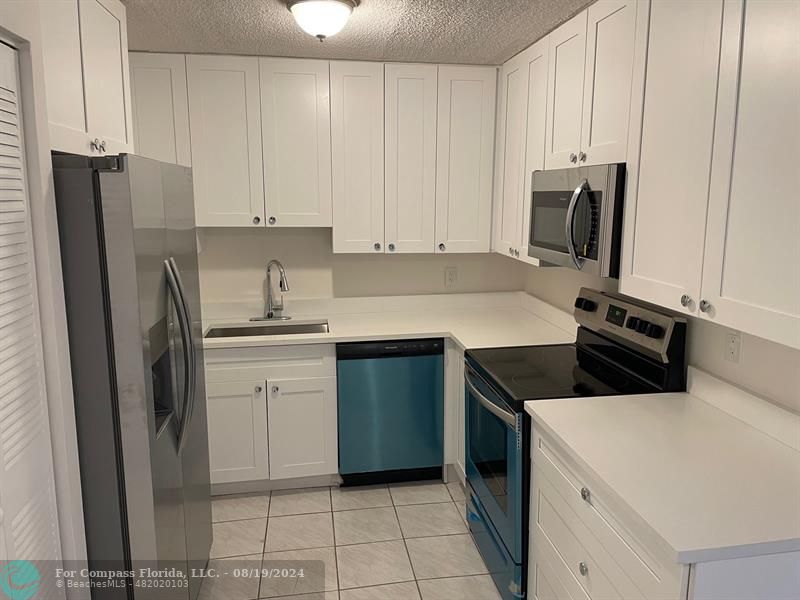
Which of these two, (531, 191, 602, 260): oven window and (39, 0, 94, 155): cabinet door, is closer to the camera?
(39, 0, 94, 155): cabinet door

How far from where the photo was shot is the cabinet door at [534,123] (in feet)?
8.42

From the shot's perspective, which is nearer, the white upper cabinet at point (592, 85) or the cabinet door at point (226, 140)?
the white upper cabinet at point (592, 85)

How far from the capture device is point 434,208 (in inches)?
128

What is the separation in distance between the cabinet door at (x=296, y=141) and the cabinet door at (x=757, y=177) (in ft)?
6.78

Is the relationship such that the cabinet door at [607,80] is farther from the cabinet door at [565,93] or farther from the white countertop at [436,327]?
the white countertop at [436,327]

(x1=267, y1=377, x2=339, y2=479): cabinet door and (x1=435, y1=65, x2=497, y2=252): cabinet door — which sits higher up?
(x1=435, y1=65, x2=497, y2=252): cabinet door

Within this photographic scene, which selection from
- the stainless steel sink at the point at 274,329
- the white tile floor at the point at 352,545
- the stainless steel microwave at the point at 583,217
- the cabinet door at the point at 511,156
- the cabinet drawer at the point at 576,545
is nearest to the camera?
the cabinet drawer at the point at 576,545

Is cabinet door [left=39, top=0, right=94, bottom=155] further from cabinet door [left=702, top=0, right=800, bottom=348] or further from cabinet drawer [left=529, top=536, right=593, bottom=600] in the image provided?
cabinet drawer [left=529, top=536, right=593, bottom=600]

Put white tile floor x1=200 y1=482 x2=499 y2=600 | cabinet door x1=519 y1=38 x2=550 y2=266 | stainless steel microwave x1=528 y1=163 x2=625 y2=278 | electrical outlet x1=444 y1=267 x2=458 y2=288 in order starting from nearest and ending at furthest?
stainless steel microwave x1=528 y1=163 x2=625 y2=278 → white tile floor x1=200 y1=482 x2=499 y2=600 → cabinet door x1=519 y1=38 x2=550 y2=266 → electrical outlet x1=444 y1=267 x2=458 y2=288

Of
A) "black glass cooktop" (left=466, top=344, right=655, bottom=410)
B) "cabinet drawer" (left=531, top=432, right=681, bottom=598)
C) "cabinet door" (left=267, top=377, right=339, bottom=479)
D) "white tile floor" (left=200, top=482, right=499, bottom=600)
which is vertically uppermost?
"black glass cooktop" (left=466, top=344, right=655, bottom=410)

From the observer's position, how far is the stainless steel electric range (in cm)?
205

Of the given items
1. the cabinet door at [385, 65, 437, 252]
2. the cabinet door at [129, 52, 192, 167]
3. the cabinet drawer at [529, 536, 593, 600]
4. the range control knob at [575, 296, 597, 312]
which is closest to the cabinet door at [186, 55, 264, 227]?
the cabinet door at [129, 52, 192, 167]

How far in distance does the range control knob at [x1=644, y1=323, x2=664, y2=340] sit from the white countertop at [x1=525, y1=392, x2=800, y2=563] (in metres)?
0.21

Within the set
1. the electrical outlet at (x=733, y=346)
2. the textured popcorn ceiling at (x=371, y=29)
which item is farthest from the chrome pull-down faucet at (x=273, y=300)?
the electrical outlet at (x=733, y=346)
